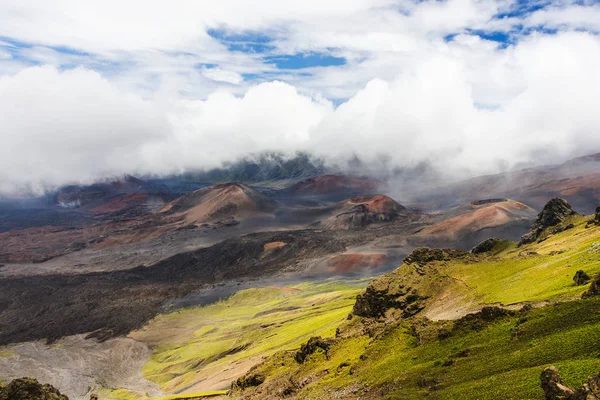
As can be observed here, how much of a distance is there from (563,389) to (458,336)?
14.2 metres

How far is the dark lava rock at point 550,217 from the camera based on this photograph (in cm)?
7156

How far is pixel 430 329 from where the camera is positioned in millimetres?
34750

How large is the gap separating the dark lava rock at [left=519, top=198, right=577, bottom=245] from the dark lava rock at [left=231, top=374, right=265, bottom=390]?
1887 inches

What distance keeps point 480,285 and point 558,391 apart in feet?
89.6

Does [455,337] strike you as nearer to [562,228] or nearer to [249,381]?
[249,381]

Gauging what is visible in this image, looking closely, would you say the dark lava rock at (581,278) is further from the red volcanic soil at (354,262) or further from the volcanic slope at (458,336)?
the red volcanic soil at (354,262)

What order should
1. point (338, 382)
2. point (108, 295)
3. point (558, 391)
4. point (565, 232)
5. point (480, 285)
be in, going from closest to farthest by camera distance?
1. point (558, 391)
2. point (338, 382)
3. point (480, 285)
4. point (565, 232)
5. point (108, 295)

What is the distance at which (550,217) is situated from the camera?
74000 millimetres

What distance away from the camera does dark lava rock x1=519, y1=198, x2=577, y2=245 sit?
71562mm

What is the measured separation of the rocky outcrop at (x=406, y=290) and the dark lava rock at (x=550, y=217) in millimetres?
24765

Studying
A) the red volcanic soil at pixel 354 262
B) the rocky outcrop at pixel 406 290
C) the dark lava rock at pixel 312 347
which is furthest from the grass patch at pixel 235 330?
the red volcanic soil at pixel 354 262

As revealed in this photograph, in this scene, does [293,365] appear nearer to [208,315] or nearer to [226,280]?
[208,315]

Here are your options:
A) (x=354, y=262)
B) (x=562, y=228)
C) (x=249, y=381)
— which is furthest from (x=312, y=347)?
(x=354, y=262)

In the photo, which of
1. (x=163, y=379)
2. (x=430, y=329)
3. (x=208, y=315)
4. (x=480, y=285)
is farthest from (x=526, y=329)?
(x=208, y=315)
